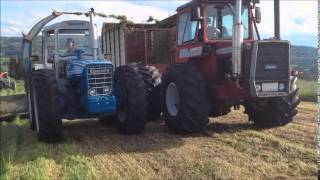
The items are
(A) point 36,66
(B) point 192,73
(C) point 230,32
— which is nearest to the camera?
(B) point 192,73

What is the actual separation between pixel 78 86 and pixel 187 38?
7.59 ft

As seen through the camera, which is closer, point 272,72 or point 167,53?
point 272,72

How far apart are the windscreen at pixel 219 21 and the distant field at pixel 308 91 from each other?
217 inches

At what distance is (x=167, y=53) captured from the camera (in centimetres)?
1413

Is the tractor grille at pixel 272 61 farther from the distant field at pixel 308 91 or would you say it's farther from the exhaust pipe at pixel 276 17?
the exhaust pipe at pixel 276 17

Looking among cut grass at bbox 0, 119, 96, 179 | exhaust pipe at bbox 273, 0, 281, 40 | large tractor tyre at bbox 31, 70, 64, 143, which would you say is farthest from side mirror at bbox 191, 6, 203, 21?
exhaust pipe at bbox 273, 0, 281, 40

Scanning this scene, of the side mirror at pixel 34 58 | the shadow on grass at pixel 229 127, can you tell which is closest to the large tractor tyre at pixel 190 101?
the shadow on grass at pixel 229 127

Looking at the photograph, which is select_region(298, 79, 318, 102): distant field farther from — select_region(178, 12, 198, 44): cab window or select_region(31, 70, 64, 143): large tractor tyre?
select_region(31, 70, 64, 143): large tractor tyre

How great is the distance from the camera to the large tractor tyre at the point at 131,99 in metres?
9.12

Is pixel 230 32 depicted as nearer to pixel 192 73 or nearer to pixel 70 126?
pixel 192 73

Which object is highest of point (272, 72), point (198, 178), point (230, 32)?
point (230, 32)

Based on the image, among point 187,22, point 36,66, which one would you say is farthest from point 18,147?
point 187,22

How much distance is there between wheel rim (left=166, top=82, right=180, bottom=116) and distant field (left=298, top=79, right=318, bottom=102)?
598 cm

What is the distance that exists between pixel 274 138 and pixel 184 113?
1.58 metres
